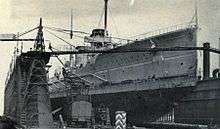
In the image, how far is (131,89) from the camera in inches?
1518

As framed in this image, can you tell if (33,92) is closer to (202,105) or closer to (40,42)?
(40,42)

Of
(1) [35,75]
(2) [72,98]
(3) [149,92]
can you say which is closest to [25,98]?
(1) [35,75]

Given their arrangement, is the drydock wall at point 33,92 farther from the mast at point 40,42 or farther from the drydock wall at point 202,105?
the drydock wall at point 202,105

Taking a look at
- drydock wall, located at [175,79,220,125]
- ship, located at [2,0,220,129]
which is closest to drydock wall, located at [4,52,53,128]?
ship, located at [2,0,220,129]

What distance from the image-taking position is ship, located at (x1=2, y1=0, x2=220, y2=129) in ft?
89.9

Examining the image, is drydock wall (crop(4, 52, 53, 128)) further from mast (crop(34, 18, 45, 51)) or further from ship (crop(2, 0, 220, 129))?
mast (crop(34, 18, 45, 51))

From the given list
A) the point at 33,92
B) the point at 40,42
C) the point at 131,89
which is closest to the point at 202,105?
the point at 131,89

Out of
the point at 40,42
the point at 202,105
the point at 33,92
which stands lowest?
the point at 202,105

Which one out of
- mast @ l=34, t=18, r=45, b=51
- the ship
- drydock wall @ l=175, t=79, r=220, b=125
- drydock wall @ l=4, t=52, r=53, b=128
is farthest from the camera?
drydock wall @ l=175, t=79, r=220, b=125

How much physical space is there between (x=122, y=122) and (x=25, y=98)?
1518 cm

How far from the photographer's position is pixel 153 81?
36594 millimetres

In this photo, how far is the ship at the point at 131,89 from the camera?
1078 inches

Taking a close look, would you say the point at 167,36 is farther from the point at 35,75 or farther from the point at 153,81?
the point at 35,75

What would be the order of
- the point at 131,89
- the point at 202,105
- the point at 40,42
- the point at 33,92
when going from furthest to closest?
1. the point at 131,89
2. the point at 202,105
3. the point at 40,42
4. the point at 33,92
